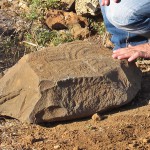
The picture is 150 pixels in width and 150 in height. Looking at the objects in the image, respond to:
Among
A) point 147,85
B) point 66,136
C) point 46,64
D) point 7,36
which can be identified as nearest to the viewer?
point 66,136

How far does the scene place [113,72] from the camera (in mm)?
3549

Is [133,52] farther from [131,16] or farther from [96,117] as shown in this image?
[96,117]

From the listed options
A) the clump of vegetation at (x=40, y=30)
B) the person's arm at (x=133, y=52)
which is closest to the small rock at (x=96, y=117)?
the person's arm at (x=133, y=52)

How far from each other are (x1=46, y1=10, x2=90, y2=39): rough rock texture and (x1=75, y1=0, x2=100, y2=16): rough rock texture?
0.25ft

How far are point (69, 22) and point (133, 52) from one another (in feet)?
4.54

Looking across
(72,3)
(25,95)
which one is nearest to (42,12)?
(72,3)

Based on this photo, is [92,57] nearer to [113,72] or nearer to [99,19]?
[113,72]

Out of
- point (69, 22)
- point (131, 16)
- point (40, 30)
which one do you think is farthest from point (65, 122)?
point (69, 22)

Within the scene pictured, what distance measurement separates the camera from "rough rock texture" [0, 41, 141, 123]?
3316mm

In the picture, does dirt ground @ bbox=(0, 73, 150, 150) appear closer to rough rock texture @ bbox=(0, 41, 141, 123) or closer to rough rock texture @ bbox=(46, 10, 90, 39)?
rough rock texture @ bbox=(0, 41, 141, 123)

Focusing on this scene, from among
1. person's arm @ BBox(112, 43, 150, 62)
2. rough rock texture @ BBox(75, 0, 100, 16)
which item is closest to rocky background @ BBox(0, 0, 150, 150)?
rough rock texture @ BBox(75, 0, 100, 16)

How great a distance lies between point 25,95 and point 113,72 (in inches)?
23.2

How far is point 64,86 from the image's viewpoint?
3.34m

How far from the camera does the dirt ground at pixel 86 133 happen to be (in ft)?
10.3
